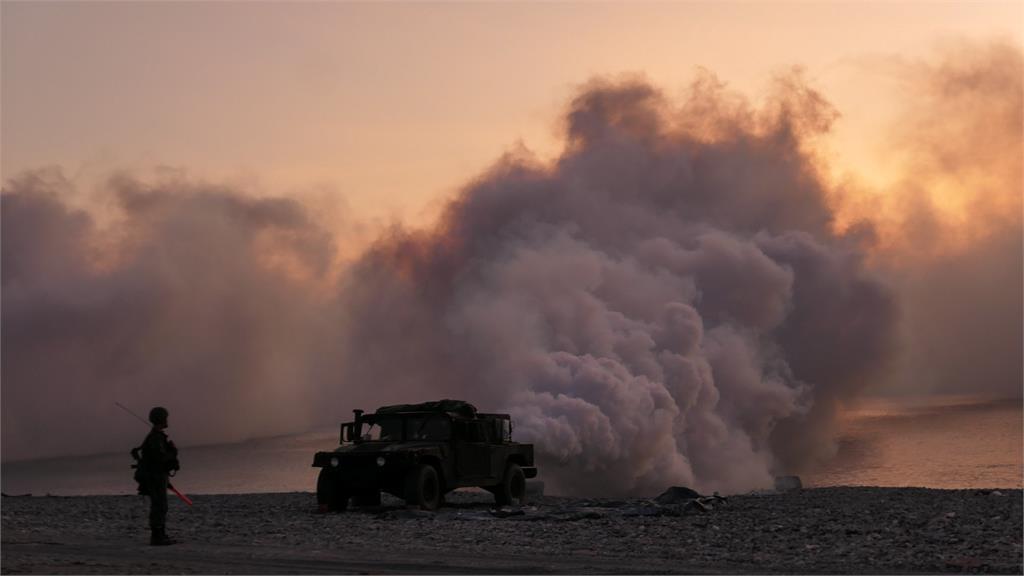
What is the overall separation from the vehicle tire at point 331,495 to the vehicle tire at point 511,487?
4.03 meters

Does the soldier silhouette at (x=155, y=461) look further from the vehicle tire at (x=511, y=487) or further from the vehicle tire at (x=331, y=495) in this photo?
the vehicle tire at (x=511, y=487)

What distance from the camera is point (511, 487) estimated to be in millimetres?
28109

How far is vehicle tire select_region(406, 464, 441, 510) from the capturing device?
80.1 feet

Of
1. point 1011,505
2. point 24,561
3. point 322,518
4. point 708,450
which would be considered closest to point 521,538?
point 322,518

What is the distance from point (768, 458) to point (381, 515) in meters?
45.1

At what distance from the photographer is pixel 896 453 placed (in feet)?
478

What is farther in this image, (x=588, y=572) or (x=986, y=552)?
(x=986, y=552)

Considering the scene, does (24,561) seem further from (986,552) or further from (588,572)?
(986,552)

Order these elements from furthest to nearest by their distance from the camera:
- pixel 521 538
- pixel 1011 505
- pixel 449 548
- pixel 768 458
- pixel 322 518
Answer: pixel 768 458 → pixel 322 518 → pixel 1011 505 → pixel 521 538 → pixel 449 548

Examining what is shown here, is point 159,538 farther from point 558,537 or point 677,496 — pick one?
point 677,496

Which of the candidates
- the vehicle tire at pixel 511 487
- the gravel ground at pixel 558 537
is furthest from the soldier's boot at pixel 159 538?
the vehicle tire at pixel 511 487

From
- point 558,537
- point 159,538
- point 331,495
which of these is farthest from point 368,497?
point 159,538

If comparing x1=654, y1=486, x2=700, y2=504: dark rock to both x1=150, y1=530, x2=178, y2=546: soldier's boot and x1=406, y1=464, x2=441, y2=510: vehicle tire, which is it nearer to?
x1=406, y1=464, x2=441, y2=510: vehicle tire

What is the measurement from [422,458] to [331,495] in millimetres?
2029
